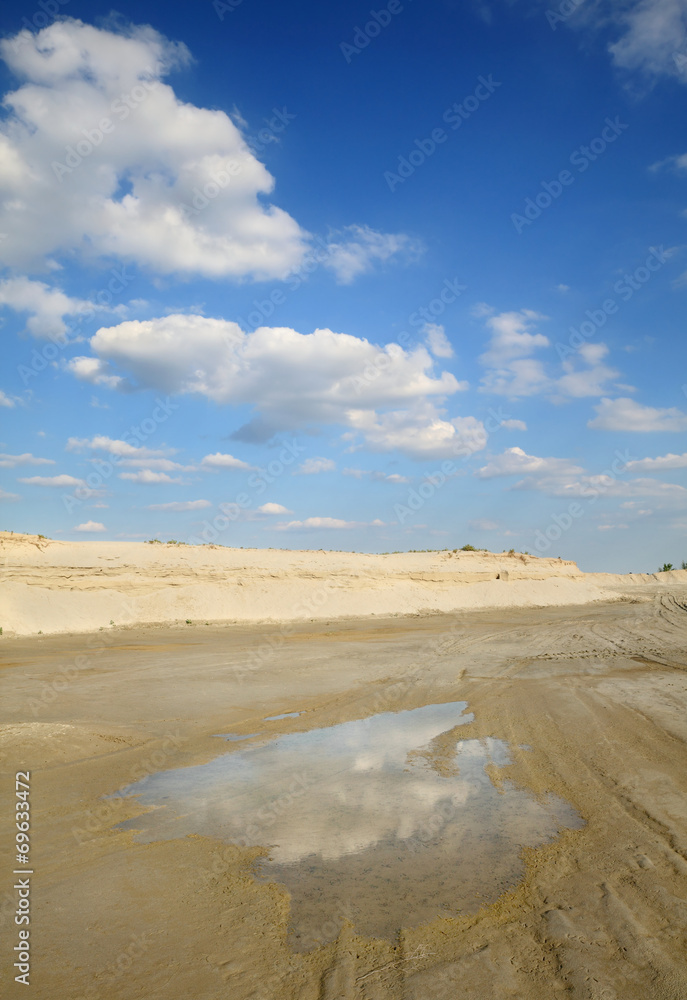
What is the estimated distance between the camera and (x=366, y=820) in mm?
4902

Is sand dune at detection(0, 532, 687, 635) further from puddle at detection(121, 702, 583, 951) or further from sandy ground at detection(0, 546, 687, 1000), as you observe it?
puddle at detection(121, 702, 583, 951)

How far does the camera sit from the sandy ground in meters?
2.91

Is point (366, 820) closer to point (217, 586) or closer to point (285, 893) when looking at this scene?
point (285, 893)

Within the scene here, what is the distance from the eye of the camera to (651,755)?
6227 mm

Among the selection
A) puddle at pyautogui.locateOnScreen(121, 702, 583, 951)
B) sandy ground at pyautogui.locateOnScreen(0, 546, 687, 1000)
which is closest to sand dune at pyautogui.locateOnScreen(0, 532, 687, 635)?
sandy ground at pyautogui.locateOnScreen(0, 546, 687, 1000)

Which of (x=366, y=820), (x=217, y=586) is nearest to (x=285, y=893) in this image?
(x=366, y=820)

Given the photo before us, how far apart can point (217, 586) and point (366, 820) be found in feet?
70.4

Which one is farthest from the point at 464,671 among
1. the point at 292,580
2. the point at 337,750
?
the point at 292,580

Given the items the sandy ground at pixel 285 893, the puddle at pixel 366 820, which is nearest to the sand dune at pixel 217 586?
the sandy ground at pixel 285 893

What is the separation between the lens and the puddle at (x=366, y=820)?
144 inches

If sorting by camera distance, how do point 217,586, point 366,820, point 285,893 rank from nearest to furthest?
point 285,893 < point 366,820 < point 217,586

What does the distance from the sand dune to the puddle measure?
17353 mm

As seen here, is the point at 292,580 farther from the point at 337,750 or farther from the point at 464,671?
the point at 337,750

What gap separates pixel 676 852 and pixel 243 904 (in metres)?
3.19
